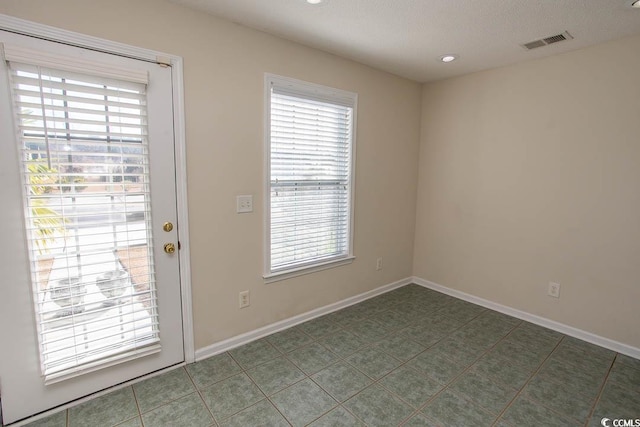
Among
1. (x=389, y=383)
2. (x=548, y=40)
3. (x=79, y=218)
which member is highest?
(x=548, y=40)

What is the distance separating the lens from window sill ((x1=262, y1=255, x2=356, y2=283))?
2635 millimetres

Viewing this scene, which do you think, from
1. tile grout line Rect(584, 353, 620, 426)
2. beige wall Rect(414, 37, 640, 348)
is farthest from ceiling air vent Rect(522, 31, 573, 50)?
tile grout line Rect(584, 353, 620, 426)

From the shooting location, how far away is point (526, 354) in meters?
2.44

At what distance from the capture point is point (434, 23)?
7.13 feet

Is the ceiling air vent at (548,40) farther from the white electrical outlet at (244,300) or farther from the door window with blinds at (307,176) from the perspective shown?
the white electrical outlet at (244,300)

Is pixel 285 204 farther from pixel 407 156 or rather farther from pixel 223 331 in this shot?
pixel 407 156

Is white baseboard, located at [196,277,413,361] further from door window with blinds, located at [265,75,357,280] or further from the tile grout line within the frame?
the tile grout line

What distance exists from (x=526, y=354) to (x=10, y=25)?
3853 millimetres

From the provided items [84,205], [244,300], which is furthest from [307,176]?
[84,205]

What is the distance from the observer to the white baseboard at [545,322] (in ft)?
8.16

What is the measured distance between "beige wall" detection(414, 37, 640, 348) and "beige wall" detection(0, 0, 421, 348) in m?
1.01

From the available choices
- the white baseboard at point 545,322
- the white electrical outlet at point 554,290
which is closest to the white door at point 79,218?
the white baseboard at point 545,322

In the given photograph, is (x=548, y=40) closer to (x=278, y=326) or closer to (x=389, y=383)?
(x=389, y=383)

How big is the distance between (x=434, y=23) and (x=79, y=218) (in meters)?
2.58
